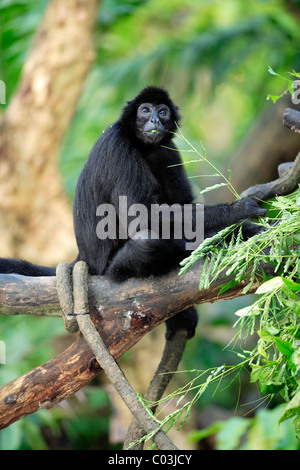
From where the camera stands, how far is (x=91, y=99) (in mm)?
10289

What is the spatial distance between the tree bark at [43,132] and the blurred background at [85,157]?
0.05 ft

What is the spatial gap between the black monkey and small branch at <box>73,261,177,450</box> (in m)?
0.25

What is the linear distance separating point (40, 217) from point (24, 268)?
4341 millimetres

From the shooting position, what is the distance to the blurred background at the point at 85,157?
7.39 metres

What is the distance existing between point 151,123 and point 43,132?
394 centimetres

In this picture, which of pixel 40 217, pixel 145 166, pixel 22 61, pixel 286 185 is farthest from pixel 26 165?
pixel 286 185

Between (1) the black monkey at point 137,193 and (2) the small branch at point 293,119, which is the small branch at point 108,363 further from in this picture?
(2) the small branch at point 293,119

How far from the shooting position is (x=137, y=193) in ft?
12.0

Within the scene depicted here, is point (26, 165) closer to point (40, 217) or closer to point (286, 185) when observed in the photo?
point (40, 217)

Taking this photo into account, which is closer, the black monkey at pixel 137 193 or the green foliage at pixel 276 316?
the green foliage at pixel 276 316

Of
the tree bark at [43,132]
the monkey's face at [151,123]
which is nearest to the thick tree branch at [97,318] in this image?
the monkey's face at [151,123]

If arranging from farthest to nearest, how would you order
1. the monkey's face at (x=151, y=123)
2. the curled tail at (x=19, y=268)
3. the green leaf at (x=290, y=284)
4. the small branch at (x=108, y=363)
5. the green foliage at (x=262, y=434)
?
the green foliage at (x=262, y=434) → the monkey's face at (x=151, y=123) → the curled tail at (x=19, y=268) → the small branch at (x=108, y=363) → the green leaf at (x=290, y=284)

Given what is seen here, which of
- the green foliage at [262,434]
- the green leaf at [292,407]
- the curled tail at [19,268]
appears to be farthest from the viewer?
the green foliage at [262,434]

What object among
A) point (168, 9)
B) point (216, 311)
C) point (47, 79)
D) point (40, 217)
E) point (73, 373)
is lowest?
point (216, 311)
